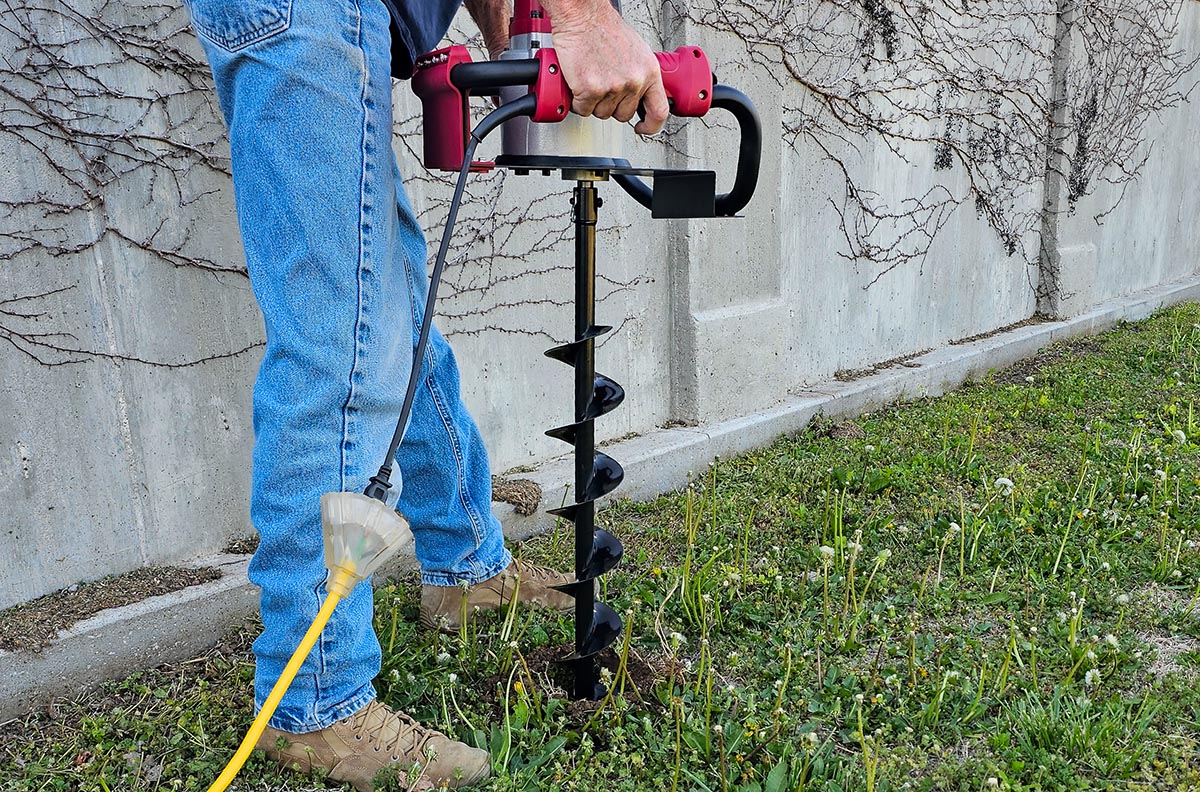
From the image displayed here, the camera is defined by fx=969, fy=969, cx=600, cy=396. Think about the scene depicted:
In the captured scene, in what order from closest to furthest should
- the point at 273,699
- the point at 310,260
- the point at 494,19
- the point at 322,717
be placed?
1. the point at 273,699
2. the point at 310,260
3. the point at 322,717
4. the point at 494,19

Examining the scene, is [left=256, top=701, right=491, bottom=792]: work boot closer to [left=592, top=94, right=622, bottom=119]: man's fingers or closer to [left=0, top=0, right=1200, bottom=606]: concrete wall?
[left=0, top=0, right=1200, bottom=606]: concrete wall

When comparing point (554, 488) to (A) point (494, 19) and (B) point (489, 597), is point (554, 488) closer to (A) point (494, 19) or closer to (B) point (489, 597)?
(B) point (489, 597)

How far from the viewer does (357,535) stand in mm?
1076

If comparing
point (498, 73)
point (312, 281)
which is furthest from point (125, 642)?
point (498, 73)

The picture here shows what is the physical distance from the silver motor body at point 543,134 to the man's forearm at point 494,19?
0.44 m

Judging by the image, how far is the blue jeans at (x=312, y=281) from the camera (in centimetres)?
145

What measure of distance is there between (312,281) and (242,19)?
393mm

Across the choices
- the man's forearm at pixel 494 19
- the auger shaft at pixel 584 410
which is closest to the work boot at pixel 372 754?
the auger shaft at pixel 584 410

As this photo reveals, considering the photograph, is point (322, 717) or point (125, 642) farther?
point (125, 642)

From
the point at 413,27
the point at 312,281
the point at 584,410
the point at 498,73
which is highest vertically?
the point at 413,27

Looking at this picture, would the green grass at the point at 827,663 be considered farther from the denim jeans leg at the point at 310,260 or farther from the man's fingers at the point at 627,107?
the man's fingers at the point at 627,107

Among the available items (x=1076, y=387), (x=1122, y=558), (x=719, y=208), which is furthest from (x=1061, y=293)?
(x=719, y=208)

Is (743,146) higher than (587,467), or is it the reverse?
(743,146)

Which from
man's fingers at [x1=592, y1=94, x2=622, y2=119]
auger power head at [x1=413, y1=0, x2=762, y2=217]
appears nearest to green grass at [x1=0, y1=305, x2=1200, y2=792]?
auger power head at [x1=413, y1=0, x2=762, y2=217]
